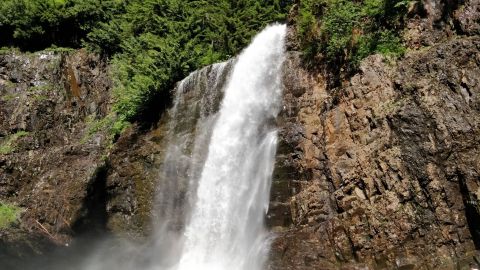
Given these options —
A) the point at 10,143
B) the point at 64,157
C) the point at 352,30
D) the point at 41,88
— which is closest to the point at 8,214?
the point at 64,157

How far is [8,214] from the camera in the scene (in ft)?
57.0

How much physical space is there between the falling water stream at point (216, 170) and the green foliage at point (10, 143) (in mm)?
6527

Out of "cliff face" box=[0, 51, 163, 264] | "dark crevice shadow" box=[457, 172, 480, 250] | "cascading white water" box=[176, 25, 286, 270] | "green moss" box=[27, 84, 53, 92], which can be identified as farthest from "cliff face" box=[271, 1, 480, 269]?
"green moss" box=[27, 84, 53, 92]

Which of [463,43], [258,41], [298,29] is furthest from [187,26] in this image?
[463,43]

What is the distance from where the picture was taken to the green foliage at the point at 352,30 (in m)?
12.1

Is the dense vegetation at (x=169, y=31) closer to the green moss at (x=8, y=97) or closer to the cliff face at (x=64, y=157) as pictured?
the cliff face at (x=64, y=157)

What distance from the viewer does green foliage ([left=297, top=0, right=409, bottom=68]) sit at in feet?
39.7

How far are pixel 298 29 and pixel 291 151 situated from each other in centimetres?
438

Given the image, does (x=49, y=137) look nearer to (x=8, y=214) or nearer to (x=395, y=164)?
(x=8, y=214)

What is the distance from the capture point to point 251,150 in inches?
527

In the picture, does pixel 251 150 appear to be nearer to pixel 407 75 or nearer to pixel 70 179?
pixel 407 75

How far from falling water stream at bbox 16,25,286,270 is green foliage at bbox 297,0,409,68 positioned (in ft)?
4.30

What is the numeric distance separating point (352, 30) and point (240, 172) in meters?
5.32

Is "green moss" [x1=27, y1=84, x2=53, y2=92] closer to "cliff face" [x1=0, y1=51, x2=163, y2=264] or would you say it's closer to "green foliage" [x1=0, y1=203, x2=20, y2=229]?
"cliff face" [x1=0, y1=51, x2=163, y2=264]
